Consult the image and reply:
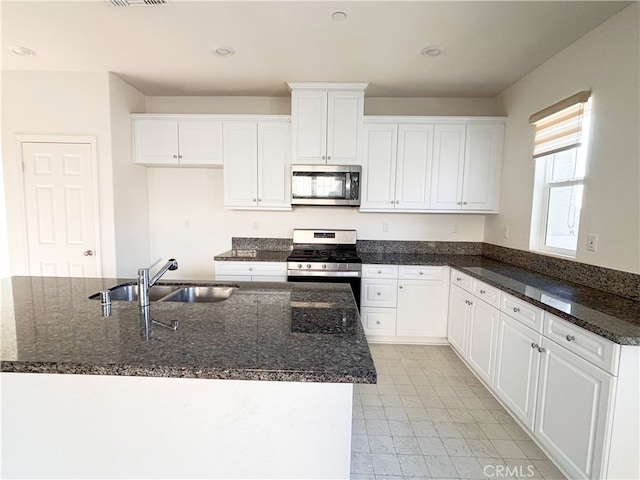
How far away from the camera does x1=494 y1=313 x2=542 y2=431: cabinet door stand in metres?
1.77

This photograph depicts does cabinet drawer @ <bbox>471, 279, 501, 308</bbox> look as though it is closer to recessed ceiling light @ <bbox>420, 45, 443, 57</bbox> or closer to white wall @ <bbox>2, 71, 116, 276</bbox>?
recessed ceiling light @ <bbox>420, 45, 443, 57</bbox>

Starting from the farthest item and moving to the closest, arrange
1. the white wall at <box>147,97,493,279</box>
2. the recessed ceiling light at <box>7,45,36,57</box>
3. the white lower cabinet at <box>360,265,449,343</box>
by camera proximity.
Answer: the white wall at <box>147,97,493,279</box> < the white lower cabinet at <box>360,265,449,343</box> < the recessed ceiling light at <box>7,45,36,57</box>

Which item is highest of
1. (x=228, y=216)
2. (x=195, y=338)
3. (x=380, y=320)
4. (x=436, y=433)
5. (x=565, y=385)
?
(x=228, y=216)

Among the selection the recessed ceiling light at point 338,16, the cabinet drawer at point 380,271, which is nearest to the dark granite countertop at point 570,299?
the cabinet drawer at point 380,271

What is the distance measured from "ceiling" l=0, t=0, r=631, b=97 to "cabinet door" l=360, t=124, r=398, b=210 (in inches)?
19.0

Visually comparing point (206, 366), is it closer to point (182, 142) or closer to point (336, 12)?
point (336, 12)

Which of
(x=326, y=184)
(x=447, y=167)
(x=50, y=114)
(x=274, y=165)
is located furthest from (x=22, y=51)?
(x=447, y=167)

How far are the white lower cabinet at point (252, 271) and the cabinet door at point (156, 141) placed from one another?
1315 millimetres

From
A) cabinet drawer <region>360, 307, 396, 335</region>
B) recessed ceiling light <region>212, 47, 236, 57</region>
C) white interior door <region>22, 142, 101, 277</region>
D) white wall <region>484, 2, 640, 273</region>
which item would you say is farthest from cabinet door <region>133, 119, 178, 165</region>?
white wall <region>484, 2, 640, 273</region>

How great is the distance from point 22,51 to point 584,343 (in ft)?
14.8

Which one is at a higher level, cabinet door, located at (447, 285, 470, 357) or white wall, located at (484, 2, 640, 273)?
white wall, located at (484, 2, 640, 273)

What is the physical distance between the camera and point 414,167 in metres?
3.19

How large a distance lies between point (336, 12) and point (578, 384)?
2.55 metres

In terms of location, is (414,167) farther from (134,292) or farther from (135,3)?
(134,292)
